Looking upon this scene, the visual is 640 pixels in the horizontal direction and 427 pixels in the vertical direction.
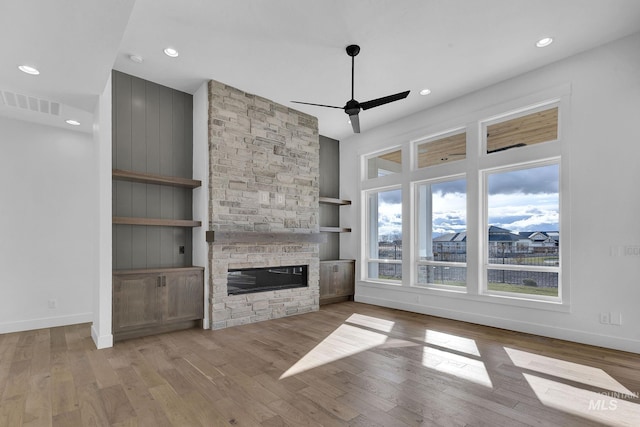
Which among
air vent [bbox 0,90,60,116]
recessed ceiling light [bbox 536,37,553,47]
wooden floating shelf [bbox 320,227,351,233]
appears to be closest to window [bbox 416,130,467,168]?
recessed ceiling light [bbox 536,37,553,47]

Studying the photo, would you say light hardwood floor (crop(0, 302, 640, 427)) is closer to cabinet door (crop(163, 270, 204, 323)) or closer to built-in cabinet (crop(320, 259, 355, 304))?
cabinet door (crop(163, 270, 204, 323))

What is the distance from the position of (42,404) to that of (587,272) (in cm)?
544

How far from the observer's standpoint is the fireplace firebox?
16.2ft

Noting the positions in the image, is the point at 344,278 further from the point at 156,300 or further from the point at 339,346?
the point at 156,300

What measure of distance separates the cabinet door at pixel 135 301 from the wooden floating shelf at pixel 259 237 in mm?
882

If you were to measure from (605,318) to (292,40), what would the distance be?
185 inches

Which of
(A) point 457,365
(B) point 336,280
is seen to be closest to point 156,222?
(B) point 336,280

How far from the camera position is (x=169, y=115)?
16.1ft

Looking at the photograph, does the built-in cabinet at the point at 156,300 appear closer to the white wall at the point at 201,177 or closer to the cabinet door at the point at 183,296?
the cabinet door at the point at 183,296

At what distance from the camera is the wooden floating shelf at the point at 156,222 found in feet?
13.3

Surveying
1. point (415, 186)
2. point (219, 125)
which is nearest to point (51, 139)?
point (219, 125)

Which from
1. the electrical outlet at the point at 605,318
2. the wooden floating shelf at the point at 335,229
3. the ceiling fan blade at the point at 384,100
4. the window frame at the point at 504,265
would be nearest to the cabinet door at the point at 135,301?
the wooden floating shelf at the point at 335,229

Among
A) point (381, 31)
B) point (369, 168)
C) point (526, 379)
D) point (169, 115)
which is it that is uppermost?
point (381, 31)

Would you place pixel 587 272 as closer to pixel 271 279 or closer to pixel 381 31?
pixel 381 31
